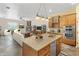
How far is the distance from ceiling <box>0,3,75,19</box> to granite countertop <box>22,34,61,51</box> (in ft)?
1.38

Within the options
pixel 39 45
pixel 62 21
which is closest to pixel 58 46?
pixel 39 45

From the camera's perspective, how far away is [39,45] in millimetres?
2150

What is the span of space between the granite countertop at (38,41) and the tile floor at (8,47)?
0.19 meters

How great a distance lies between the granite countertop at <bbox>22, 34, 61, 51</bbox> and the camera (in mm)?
2126

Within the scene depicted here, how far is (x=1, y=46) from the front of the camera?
2170 mm

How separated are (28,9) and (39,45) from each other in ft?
2.31

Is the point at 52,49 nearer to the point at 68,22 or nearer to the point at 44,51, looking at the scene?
the point at 44,51

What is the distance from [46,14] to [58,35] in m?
0.47

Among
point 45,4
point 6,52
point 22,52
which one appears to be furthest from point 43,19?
point 6,52

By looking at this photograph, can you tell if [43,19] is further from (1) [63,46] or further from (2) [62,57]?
(2) [62,57]

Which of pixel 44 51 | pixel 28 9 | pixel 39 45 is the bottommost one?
pixel 44 51

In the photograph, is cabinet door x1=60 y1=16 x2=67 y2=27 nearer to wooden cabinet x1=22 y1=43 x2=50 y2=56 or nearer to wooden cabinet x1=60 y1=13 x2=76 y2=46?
wooden cabinet x1=60 y1=13 x2=76 y2=46

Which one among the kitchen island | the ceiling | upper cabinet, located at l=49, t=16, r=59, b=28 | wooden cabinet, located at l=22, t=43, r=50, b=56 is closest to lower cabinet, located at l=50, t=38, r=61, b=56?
the kitchen island

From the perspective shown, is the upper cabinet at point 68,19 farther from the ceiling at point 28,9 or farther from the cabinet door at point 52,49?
the cabinet door at point 52,49
